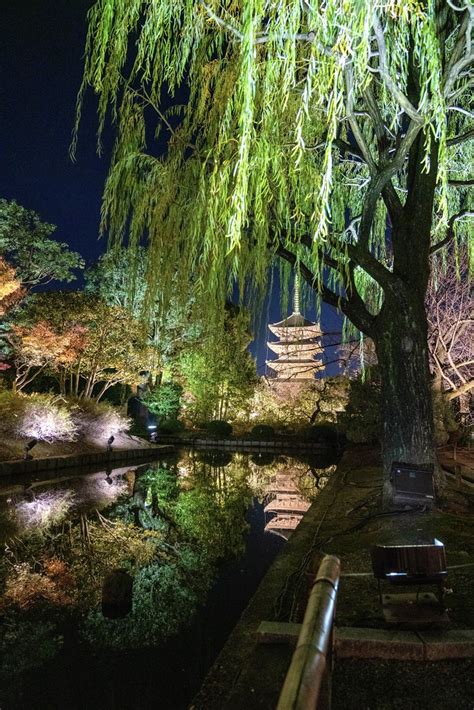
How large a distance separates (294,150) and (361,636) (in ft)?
9.49

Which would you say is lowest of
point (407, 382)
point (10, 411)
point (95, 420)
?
point (95, 420)

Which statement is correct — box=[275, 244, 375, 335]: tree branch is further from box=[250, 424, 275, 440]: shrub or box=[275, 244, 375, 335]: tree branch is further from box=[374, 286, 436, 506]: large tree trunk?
box=[250, 424, 275, 440]: shrub

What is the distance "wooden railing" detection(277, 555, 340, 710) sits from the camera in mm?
937

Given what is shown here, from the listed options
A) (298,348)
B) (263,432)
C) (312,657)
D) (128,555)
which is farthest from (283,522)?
(298,348)

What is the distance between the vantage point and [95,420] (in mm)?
15047

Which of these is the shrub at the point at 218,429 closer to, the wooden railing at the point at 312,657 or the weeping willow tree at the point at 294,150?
the weeping willow tree at the point at 294,150

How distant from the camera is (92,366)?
17.4 metres

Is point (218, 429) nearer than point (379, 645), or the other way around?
point (379, 645)

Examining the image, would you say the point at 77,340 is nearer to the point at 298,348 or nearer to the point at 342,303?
the point at 342,303

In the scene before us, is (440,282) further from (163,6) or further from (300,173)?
(163,6)

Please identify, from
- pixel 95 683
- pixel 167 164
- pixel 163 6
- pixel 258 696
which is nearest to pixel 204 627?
pixel 95 683

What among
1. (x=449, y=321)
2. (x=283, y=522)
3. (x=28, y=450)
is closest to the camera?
(x=283, y=522)

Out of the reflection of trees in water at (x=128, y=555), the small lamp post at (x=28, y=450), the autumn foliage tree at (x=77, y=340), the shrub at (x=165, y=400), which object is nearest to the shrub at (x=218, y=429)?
the shrub at (x=165, y=400)

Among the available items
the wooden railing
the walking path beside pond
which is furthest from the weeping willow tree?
the wooden railing
